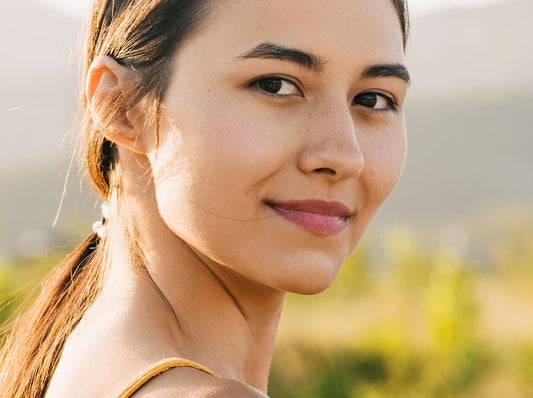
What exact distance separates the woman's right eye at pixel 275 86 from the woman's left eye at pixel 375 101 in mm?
172

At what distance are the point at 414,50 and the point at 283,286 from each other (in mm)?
952

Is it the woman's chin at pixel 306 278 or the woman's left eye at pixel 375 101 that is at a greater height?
the woman's left eye at pixel 375 101

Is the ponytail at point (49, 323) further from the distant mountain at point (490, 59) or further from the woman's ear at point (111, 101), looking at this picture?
the distant mountain at point (490, 59)

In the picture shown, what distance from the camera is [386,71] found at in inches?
63.4

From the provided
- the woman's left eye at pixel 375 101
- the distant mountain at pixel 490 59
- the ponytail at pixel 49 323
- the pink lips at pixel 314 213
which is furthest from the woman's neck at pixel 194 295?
the distant mountain at pixel 490 59

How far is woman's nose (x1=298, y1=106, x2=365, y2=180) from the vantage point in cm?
145

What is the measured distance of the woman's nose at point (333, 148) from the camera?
1450 mm

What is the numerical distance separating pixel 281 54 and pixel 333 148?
0.20 meters

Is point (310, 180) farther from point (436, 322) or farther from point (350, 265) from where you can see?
point (350, 265)

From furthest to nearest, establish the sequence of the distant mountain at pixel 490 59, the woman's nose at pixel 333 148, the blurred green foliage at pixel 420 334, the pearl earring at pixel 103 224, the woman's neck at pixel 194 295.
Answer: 1. the distant mountain at pixel 490 59
2. the blurred green foliage at pixel 420 334
3. the pearl earring at pixel 103 224
4. the woman's neck at pixel 194 295
5. the woman's nose at pixel 333 148

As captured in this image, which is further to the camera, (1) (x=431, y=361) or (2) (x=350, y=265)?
(2) (x=350, y=265)

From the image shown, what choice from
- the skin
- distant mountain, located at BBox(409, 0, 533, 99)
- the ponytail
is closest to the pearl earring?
the ponytail

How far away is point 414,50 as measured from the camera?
2.18 m

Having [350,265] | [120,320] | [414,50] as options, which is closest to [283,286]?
[120,320]
